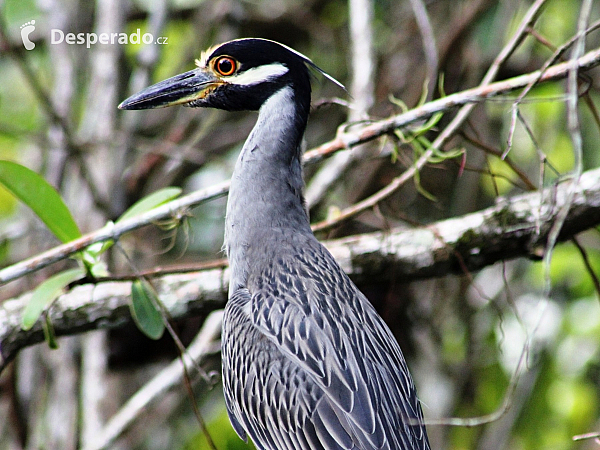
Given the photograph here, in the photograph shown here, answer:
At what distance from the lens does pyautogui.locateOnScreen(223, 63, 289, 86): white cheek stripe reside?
107 inches

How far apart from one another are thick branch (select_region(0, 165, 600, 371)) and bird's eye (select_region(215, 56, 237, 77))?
849 millimetres

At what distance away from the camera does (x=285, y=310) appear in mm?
2518

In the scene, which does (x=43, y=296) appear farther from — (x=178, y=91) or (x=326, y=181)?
(x=326, y=181)

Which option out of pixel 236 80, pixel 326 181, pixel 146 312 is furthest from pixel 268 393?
pixel 326 181

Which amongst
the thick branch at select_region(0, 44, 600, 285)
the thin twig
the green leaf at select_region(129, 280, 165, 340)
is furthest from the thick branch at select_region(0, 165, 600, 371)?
the thin twig

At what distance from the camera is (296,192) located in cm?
279

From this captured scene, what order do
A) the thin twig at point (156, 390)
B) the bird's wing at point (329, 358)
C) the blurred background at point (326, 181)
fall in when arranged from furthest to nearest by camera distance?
the blurred background at point (326, 181) → the thin twig at point (156, 390) → the bird's wing at point (329, 358)

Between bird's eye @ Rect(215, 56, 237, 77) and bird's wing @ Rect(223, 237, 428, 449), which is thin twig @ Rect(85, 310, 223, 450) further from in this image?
bird's eye @ Rect(215, 56, 237, 77)

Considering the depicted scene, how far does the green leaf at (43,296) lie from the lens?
2.40 meters

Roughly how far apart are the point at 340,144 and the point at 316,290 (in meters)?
0.60

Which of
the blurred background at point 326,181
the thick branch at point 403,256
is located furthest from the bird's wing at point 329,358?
the blurred background at point 326,181

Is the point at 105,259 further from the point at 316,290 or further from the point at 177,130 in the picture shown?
the point at 316,290

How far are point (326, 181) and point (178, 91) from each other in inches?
43.0

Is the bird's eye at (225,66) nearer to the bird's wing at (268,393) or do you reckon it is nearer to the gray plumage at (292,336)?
the gray plumage at (292,336)
